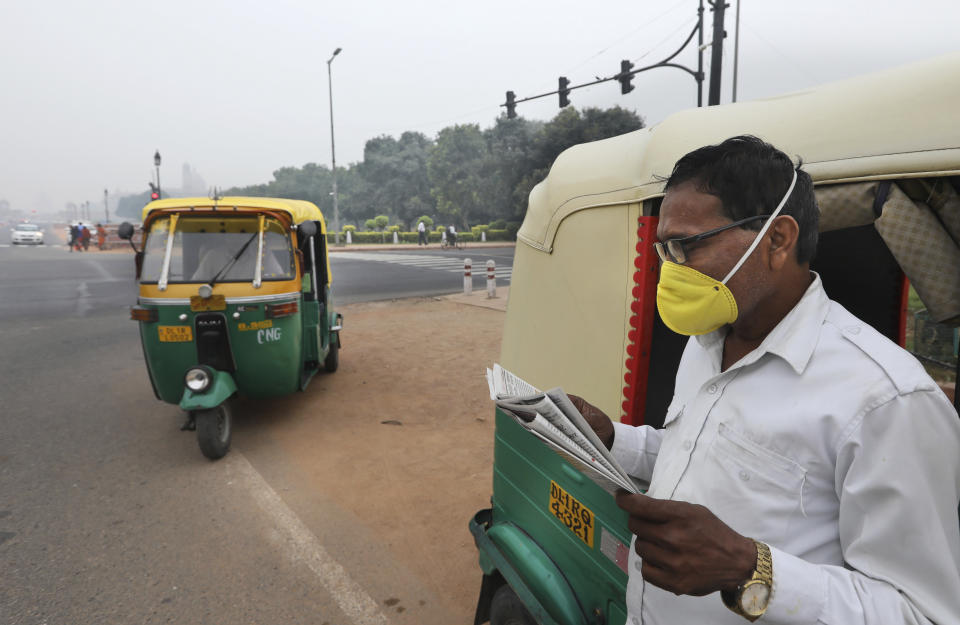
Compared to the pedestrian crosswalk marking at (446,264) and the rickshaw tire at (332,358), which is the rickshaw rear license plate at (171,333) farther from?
the pedestrian crosswalk marking at (446,264)

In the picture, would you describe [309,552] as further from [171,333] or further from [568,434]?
[568,434]

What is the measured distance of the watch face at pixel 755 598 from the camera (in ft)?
3.47

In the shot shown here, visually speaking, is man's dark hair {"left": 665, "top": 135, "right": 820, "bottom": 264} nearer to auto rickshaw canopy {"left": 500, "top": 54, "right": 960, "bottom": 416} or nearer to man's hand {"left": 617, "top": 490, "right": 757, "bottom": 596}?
auto rickshaw canopy {"left": 500, "top": 54, "right": 960, "bottom": 416}

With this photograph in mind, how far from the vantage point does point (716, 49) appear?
11.3 metres

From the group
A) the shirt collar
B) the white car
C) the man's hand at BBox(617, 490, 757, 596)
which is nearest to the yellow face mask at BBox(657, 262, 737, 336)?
the shirt collar

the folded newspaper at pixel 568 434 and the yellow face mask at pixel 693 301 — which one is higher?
the yellow face mask at pixel 693 301

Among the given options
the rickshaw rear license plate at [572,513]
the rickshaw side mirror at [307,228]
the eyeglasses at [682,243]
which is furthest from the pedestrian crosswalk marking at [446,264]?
the eyeglasses at [682,243]

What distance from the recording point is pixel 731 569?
107 cm

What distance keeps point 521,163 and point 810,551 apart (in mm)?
41411

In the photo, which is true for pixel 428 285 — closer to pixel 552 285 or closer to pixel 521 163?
pixel 552 285

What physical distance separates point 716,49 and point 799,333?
12.1 meters

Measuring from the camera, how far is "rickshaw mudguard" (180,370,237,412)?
4.75 meters

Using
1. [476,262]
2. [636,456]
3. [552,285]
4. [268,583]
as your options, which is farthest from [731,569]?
[476,262]

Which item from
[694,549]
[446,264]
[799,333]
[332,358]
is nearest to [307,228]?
[332,358]
